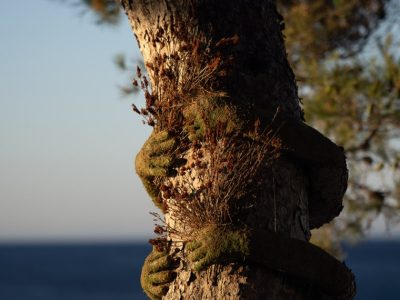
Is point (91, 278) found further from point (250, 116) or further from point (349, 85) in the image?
point (250, 116)

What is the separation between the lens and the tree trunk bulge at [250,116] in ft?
9.26

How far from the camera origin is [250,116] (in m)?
2.91

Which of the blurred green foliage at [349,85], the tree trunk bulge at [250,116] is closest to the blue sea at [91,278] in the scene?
the blurred green foliage at [349,85]

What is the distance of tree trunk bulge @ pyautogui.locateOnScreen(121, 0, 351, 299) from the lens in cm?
282

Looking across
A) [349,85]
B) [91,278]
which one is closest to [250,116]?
[349,85]

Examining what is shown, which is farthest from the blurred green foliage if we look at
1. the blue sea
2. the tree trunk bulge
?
the blue sea

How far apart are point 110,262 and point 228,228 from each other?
10086cm

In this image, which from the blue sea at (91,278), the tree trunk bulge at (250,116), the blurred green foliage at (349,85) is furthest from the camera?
the blue sea at (91,278)

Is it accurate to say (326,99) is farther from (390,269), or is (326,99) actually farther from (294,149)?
(390,269)

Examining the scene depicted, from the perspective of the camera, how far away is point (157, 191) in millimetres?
3174

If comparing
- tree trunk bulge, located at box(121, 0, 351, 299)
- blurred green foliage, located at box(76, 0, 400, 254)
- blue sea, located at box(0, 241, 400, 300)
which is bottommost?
tree trunk bulge, located at box(121, 0, 351, 299)

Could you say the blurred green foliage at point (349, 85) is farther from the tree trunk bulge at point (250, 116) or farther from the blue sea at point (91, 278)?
the blue sea at point (91, 278)

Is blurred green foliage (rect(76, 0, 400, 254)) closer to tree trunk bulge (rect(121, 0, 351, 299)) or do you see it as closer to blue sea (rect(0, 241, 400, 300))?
tree trunk bulge (rect(121, 0, 351, 299))

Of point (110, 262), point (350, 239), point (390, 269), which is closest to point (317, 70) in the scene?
point (350, 239)
